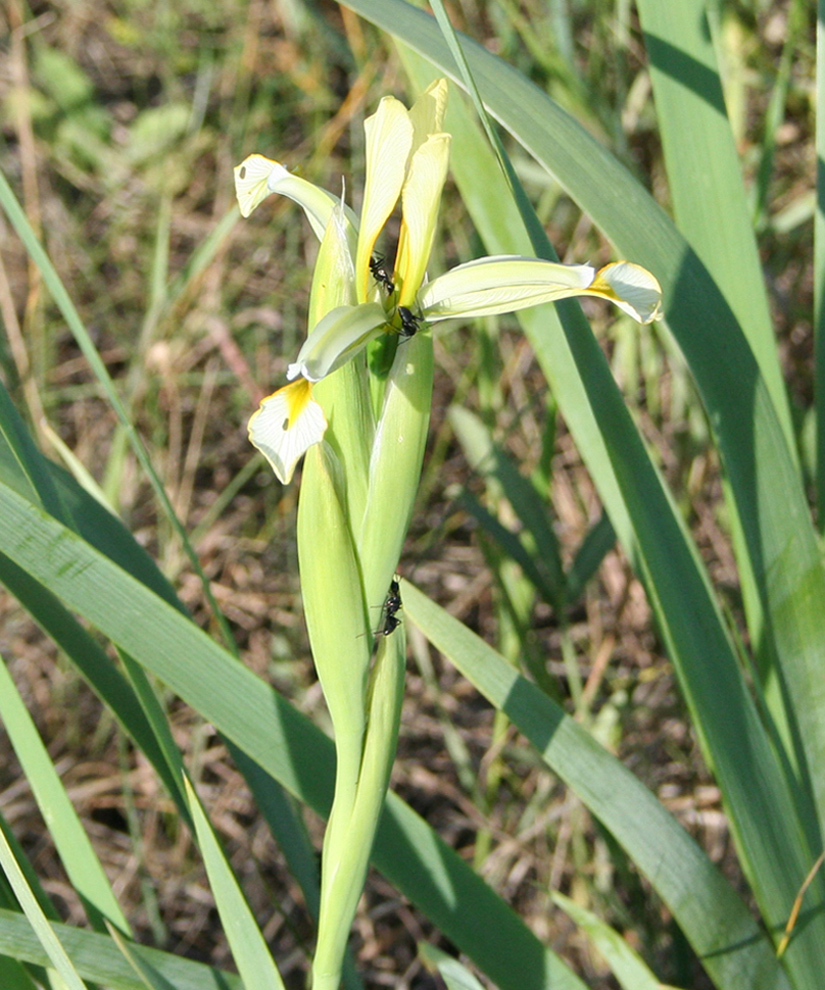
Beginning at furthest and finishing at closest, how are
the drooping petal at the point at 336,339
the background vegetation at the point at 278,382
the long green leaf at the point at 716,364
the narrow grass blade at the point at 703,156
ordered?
the background vegetation at the point at 278,382 < the narrow grass blade at the point at 703,156 < the long green leaf at the point at 716,364 < the drooping petal at the point at 336,339

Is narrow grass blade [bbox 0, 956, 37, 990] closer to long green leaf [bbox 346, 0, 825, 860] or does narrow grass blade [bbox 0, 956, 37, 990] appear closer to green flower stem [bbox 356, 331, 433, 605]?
green flower stem [bbox 356, 331, 433, 605]

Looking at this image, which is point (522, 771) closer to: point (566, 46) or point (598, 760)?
point (598, 760)

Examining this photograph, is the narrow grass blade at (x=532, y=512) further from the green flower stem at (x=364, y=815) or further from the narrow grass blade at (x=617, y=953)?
the green flower stem at (x=364, y=815)

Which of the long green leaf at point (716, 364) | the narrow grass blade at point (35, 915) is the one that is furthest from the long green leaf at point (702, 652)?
the narrow grass blade at point (35, 915)

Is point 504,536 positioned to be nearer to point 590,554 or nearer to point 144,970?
point 590,554

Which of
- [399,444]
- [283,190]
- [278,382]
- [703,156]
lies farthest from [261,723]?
[278,382]

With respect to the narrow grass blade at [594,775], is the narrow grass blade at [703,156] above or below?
above
